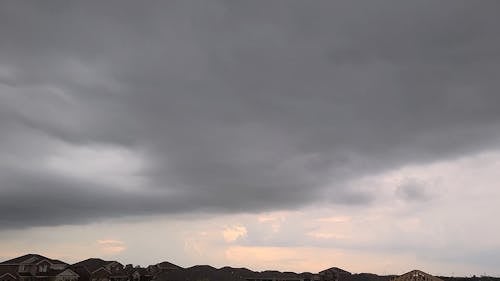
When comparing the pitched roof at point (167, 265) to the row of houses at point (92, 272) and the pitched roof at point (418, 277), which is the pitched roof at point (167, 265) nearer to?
the row of houses at point (92, 272)

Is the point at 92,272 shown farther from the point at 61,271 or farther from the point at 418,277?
the point at 418,277

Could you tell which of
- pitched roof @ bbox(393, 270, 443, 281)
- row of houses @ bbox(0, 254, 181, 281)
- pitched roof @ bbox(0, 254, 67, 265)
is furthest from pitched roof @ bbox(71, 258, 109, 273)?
pitched roof @ bbox(393, 270, 443, 281)

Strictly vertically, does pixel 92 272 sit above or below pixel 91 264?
below

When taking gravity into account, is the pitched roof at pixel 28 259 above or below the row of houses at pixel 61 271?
above

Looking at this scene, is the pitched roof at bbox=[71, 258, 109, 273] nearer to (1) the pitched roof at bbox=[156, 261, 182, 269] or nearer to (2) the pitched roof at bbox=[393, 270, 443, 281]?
(1) the pitched roof at bbox=[156, 261, 182, 269]

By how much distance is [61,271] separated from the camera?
133250mm

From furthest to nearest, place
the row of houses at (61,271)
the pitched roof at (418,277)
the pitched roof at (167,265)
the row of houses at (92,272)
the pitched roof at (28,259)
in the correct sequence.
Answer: the pitched roof at (167,265) → the pitched roof at (28,259) → the row of houses at (61,271) → the row of houses at (92,272) → the pitched roof at (418,277)

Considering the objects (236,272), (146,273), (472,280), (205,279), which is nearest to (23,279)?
(146,273)

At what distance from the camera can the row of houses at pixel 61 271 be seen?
132 m

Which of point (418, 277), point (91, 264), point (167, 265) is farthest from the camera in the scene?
point (167, 265)

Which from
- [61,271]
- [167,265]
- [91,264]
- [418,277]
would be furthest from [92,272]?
[418,277]

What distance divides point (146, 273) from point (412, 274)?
91601 millimetres

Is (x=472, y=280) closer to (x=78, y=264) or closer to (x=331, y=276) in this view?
(x=331, y=276)

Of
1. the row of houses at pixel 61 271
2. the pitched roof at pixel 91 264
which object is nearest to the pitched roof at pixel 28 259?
the row of houses at pixel 61 271
